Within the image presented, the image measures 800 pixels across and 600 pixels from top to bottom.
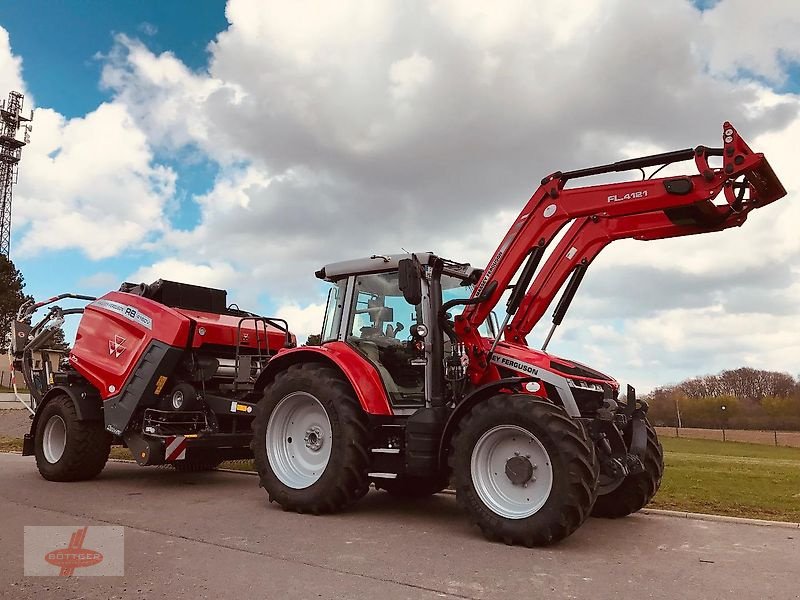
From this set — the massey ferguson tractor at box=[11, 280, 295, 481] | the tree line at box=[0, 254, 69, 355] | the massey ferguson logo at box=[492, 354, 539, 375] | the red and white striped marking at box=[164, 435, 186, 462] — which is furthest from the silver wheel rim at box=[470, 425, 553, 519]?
the tree line at box=[0, 254, 69, 355]

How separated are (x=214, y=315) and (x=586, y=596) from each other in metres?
7.49

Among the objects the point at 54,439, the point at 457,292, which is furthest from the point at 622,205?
the point at 54,439

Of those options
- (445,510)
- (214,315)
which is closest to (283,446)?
(445,510)

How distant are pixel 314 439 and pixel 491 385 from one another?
2472 millimetres

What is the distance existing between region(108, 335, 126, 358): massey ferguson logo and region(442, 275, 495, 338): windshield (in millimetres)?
5136

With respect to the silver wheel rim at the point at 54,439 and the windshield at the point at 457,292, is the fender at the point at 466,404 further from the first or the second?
the silver wheel rim at the point at 54,439

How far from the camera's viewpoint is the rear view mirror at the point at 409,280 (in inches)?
268

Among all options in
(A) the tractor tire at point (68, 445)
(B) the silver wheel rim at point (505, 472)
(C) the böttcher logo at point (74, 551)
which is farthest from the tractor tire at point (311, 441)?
(A) the tractor tire at point (68, 445)

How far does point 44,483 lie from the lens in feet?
32.3

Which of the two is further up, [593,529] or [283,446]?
[283,446]

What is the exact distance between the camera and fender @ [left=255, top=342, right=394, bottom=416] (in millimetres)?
7141

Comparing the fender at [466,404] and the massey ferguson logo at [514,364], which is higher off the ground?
the massey ferguson logo at [514,364]

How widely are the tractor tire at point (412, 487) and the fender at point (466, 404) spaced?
1.79 metres

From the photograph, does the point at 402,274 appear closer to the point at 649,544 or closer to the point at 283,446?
the point at 283,446
